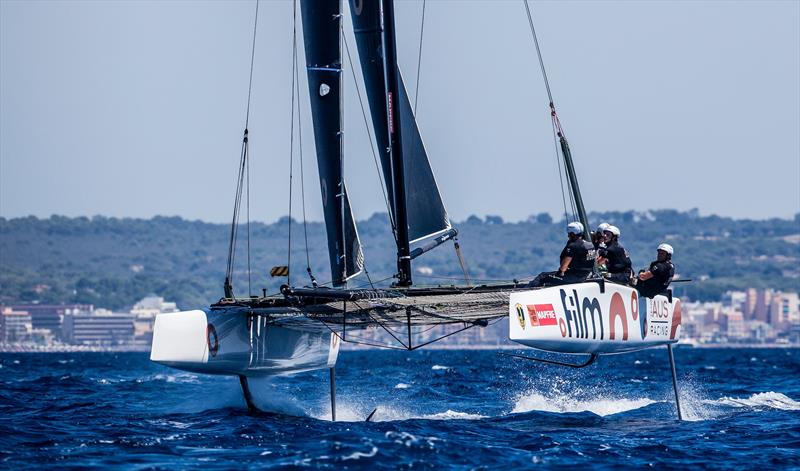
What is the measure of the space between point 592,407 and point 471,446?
18.8ft

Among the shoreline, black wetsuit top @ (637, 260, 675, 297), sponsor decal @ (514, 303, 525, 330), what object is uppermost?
black wetsuit top @ (637, 260, 675, 297)

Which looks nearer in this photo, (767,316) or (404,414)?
(404,414)

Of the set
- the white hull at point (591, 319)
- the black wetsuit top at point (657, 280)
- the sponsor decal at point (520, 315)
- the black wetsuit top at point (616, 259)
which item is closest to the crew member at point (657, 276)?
the black wetsuit top at point (657, 280)

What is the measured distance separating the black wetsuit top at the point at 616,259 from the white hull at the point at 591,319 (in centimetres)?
28

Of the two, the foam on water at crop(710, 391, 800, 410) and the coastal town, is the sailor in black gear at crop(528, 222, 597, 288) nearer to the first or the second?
the foam on water at crop(710, 391, 800, 410)

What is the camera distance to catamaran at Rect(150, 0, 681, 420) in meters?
13.3

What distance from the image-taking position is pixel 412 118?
1518 centimetres

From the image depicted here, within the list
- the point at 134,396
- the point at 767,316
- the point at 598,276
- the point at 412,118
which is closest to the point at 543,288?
the point at 598,276

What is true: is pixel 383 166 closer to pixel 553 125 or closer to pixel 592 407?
pixel 553 125

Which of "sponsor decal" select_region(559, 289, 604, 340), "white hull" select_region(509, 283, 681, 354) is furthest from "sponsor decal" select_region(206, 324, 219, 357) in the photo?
"sponsor decal" select_region(559, 289, 604, 340)

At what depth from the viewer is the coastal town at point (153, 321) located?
135875mm

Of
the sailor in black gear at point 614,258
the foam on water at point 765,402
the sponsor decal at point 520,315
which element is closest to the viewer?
the sponsor decal at point 520,315

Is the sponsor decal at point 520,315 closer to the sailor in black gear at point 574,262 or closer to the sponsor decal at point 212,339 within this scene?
the sailor in black gear at point 574,262

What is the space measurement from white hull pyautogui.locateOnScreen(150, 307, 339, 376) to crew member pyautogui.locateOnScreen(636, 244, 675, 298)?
136 inches
